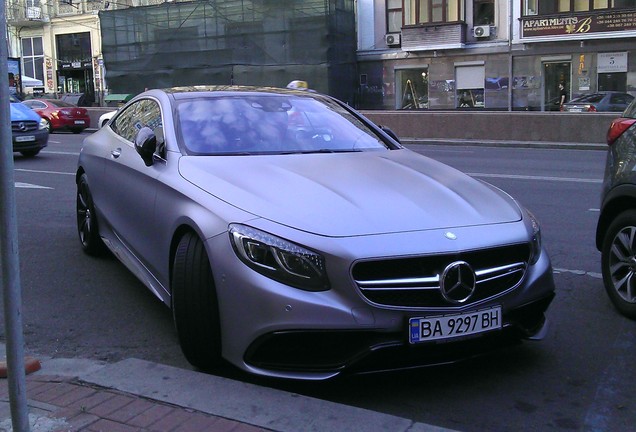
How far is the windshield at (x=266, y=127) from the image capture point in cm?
481

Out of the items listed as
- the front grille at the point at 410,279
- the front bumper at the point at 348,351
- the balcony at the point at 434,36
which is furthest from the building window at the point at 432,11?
the front bumper at the point at 348,351

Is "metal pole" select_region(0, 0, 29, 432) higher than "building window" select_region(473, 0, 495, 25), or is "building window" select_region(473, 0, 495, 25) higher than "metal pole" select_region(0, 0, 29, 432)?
"building window" select_region(473, 0, 495, 25)

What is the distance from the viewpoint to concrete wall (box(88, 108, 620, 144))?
795 inches

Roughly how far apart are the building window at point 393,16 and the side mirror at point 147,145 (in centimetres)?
3533

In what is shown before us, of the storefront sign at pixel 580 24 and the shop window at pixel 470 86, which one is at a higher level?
the storefront sign at pixel 580 24

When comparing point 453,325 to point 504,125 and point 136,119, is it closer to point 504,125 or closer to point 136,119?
point 136,119

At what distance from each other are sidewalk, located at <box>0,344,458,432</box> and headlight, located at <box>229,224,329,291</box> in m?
0.57

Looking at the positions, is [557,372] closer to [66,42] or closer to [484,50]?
[484,50]

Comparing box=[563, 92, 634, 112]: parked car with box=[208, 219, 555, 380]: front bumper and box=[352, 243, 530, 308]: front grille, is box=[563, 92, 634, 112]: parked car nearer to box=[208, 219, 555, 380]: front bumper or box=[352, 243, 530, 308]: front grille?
box=[352, 243, 530, 308]: front grille

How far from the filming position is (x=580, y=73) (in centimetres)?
3359

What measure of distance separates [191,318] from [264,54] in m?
36.5

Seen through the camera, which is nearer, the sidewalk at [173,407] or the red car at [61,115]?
the sidewalk at [173,407]

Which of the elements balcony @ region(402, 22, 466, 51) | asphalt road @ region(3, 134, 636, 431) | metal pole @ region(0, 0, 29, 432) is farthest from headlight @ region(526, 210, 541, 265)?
balcony @ region(402, 22, 466, 51)

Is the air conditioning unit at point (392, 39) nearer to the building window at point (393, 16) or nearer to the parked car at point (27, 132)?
the building window at point (393, 16)
